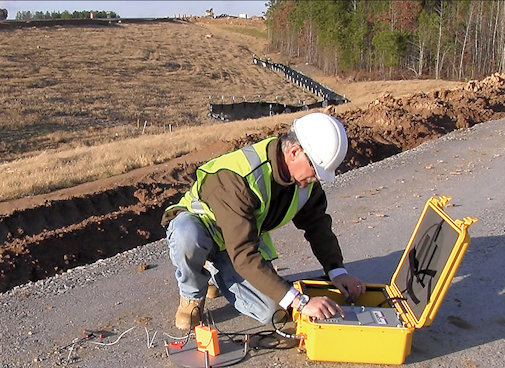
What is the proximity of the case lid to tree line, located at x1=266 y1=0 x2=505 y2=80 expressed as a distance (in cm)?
4766

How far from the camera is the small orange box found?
3752 millimetres

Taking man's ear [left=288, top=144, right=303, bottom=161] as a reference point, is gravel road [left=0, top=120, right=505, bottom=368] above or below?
below

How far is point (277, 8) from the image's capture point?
76438 millimetres

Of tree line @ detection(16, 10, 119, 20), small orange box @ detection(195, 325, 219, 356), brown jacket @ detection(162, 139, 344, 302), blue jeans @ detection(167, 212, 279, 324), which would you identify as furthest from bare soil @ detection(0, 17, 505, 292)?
tree line @ detection(16, 10, 119, 20)

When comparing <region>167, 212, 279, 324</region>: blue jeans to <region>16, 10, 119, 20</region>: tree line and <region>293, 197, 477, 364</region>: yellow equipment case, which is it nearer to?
<region>293, 197, 477, 364</region>: yellow equipment case

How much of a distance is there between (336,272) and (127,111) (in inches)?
1379

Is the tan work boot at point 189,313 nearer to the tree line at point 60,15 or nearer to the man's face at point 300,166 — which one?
the man's face at point 300,166

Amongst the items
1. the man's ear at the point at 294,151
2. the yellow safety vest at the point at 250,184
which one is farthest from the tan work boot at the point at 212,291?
the man's ear at the point at 294,151

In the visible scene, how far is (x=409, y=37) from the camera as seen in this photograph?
52.8m

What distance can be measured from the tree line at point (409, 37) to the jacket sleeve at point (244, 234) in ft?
159

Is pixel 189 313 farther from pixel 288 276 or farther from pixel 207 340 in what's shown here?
pixel 288 276

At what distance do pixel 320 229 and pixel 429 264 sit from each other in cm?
77

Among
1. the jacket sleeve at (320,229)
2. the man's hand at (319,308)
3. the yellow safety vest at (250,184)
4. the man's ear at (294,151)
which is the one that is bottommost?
the man's hand at (319,308)

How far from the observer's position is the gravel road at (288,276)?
3.90m
